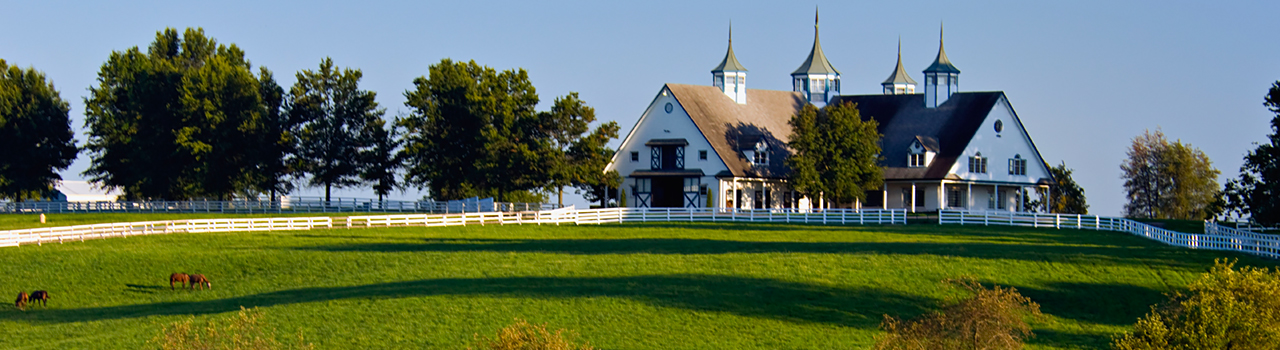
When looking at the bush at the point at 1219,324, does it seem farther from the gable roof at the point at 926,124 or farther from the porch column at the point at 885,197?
the porch column at the point at 885,197

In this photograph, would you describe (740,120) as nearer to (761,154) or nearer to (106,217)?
(761,154)

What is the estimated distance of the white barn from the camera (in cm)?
6381

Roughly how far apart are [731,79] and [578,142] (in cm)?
1137

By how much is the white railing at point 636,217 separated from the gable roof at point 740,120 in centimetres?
510

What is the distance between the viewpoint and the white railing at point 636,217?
53625 millimetres

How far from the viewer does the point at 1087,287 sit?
35625 mm

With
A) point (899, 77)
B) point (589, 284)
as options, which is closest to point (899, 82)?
point (899, 77)

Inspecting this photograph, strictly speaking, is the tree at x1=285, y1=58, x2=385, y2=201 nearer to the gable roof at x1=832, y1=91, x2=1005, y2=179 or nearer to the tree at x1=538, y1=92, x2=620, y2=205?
the tree at x1=538, y1=92, x2=620, y2=205

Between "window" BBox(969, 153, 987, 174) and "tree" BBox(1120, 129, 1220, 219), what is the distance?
17335 millimetres

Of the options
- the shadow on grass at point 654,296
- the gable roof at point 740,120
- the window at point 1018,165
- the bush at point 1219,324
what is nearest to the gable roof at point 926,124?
the gable roof at point 740,120

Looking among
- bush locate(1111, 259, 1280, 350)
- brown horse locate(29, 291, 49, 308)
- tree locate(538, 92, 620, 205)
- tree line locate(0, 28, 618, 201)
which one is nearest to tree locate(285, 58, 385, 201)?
tree line locate(0, 28, 618, 201)

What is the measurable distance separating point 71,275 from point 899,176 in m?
41.0

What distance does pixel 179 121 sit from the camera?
7162 cm

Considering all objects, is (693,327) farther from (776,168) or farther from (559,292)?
(776,168)
